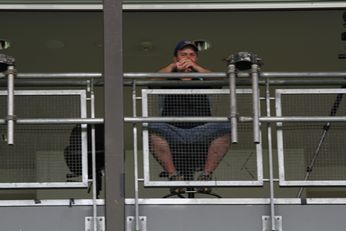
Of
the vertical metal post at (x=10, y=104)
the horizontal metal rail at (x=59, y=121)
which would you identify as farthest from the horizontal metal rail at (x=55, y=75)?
the horizontal metal rail at (x=59, y=121)

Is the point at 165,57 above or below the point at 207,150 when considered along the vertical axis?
above

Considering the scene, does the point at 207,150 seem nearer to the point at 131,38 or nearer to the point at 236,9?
the point at 236,9

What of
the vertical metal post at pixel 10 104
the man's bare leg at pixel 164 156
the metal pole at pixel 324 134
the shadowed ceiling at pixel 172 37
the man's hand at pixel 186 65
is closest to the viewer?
the vertical metal post at pixel 10 104

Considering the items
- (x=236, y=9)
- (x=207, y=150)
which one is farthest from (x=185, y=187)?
(x=236, y=9)

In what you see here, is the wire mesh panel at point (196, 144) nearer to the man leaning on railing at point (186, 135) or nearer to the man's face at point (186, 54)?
the man leaning on railing at point (186, 135)

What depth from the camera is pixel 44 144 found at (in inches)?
277

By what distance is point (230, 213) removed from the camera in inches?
272

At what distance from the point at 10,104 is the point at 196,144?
1586mm

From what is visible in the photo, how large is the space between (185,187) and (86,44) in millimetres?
3562

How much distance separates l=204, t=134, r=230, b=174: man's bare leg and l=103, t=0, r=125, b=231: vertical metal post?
2.40 feet

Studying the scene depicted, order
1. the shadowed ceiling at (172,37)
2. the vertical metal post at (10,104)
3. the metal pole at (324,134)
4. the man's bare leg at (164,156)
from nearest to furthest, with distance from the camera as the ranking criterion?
the vertical metal post at (10,104)
the man's bare leg at (164,156)
the metal pole at (324,134)
the shadowed ceiling at (172,37)

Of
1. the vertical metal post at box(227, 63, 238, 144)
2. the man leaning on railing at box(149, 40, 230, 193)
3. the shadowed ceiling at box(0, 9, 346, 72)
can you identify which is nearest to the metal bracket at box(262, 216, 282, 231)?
the man leaning on railing at box(149, 40, 230, 193)

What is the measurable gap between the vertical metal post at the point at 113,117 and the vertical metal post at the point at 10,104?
2.55ft

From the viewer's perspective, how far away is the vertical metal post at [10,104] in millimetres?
6785
